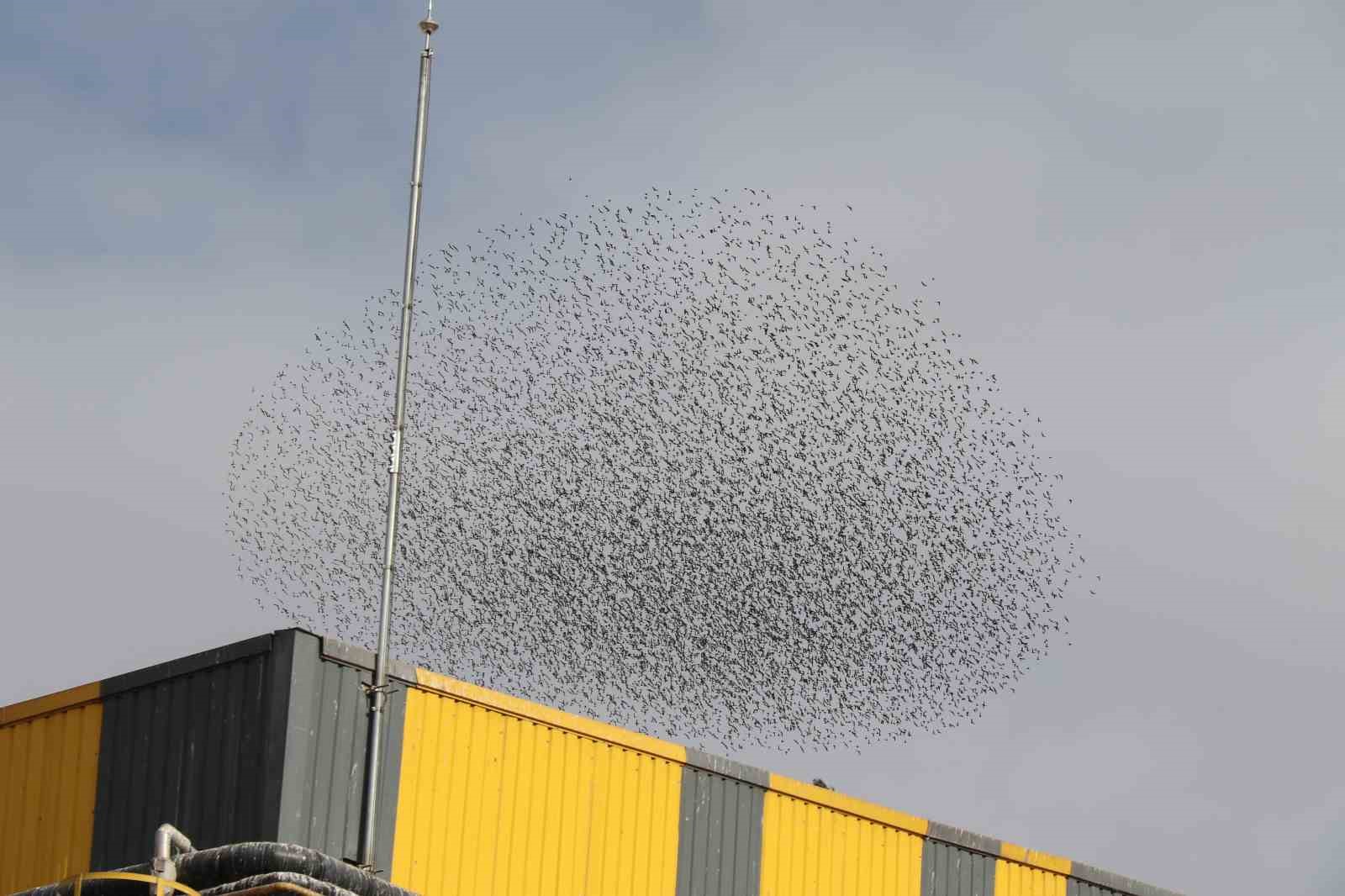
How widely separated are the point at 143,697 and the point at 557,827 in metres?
4.66

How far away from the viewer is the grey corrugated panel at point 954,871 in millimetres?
25500

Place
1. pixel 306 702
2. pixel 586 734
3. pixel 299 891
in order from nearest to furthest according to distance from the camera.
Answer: pixel 299 891 < pixel 306 702 < pixel 586 734

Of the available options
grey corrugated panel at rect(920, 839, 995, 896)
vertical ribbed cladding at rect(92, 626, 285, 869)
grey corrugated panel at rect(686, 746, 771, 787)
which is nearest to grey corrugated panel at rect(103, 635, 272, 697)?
vertical ribbed cladding at rect(92, 626, 285, 869)

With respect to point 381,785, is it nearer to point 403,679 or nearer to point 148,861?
point 403,679

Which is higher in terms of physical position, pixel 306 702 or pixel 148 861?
pixel 306 702

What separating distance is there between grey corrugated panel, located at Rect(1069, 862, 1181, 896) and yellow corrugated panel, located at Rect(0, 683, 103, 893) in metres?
14.6

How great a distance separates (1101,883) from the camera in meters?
28.5

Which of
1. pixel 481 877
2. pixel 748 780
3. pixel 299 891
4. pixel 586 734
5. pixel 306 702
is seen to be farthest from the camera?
pixel 748 780

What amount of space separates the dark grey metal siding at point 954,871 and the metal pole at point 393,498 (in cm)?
956

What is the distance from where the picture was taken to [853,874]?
79.9 ft

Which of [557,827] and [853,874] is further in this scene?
[853,874]

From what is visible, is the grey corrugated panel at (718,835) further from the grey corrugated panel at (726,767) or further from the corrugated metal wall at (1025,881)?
the corrugated metal wall at (1025,881)

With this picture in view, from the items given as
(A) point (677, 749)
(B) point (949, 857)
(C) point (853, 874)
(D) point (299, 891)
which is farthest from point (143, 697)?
(B) point (949, 857)

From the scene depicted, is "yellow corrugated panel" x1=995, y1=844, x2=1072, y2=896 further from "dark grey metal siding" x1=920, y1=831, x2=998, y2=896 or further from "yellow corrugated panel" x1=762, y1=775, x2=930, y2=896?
"yellow corrugated panel" x1=762, y1=775, x2=930, y2=896
